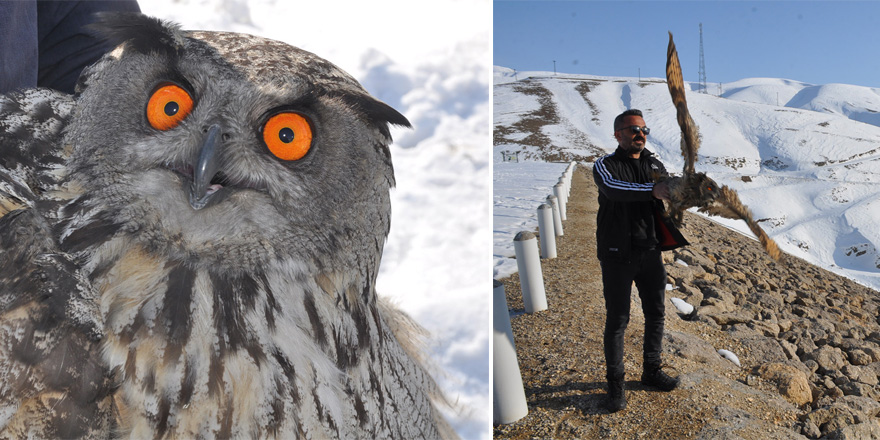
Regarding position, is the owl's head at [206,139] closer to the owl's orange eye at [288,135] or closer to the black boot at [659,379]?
the owl's orange eye at [288,135]

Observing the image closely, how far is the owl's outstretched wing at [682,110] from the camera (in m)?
1.11

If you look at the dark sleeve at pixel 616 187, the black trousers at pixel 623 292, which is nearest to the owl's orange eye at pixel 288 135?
the dark sleeve at pixel 616 187

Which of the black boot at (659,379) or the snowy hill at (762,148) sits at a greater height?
the snowy hill at (762,148)

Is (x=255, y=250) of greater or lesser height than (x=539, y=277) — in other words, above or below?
above

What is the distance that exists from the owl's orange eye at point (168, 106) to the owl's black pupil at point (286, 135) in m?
0.11

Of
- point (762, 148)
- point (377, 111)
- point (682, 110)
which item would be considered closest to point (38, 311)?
point (377, 111)

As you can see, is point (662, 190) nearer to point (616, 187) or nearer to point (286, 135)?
point (616, 187)

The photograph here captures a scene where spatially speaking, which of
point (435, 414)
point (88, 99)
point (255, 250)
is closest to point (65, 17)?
point (88, 99)

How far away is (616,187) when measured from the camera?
1.78 metres

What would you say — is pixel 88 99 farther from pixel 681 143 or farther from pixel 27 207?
pixel 681 143

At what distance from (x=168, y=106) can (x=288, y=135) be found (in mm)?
143

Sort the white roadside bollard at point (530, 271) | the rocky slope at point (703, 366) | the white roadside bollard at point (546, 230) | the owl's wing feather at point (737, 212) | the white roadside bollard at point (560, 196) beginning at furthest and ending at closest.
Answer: the white roadside bollard at point (560, 196) < the white roadside bollard at point (546, 230) < the white roadside bollard at point (530, 271) < the rocky slope at point (703, 366) < the owl's wing feather at point (737, 212)

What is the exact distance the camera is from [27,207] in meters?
0.56

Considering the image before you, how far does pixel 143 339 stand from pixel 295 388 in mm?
192
